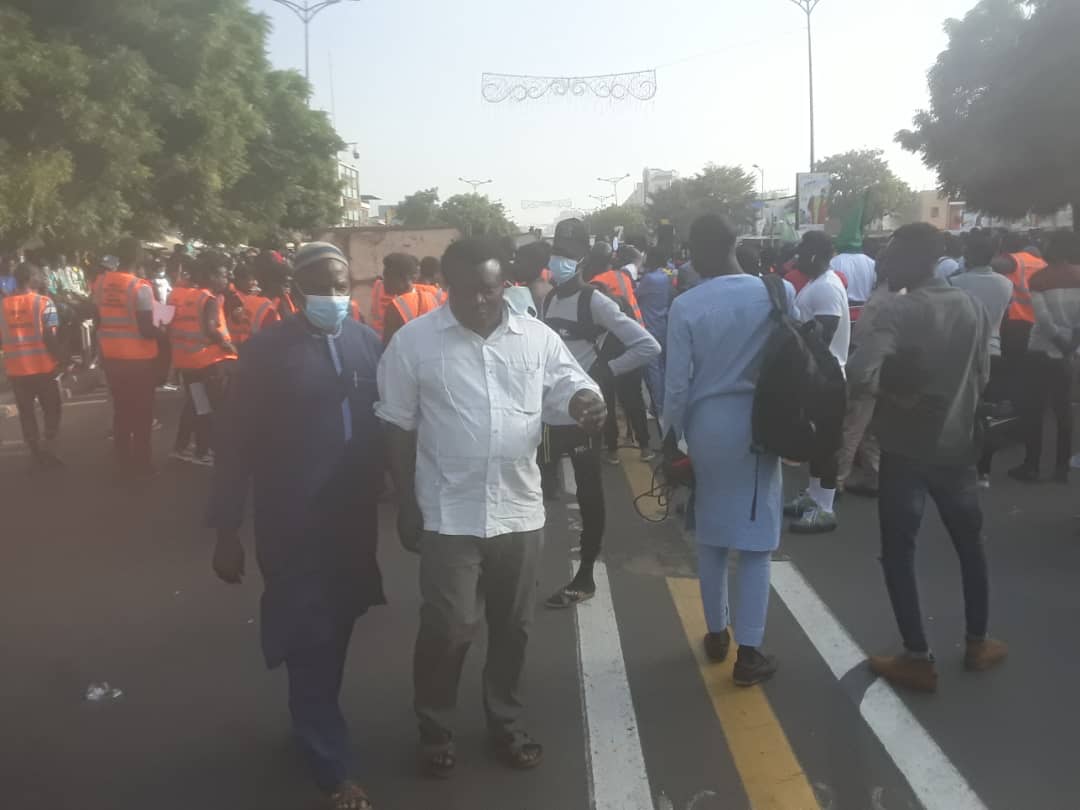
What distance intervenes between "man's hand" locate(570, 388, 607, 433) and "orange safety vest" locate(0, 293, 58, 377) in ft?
21.8

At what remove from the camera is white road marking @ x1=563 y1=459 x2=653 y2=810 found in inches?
127

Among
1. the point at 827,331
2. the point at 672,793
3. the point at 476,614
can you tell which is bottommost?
the point at 672,793

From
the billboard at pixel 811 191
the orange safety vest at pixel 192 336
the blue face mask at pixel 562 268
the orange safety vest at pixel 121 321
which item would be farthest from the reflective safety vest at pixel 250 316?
the billboard at pixel 811 191

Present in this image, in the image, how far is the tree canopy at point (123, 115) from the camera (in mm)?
15320

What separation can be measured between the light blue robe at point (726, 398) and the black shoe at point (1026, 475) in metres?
4.36

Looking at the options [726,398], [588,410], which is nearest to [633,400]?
[726,398]

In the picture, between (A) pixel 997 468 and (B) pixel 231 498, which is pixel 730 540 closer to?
(B) pixel 231 498

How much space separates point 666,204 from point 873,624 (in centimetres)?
7861

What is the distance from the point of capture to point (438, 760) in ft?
11.0

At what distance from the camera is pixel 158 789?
335 centimetres

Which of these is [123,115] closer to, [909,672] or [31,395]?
[31,395]

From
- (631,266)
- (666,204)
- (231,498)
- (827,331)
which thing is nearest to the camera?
(231,498)

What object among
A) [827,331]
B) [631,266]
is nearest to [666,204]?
[631,266]

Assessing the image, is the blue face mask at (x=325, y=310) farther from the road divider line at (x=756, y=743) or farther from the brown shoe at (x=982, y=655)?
→ the brown shoe at (x=982, y=655)
